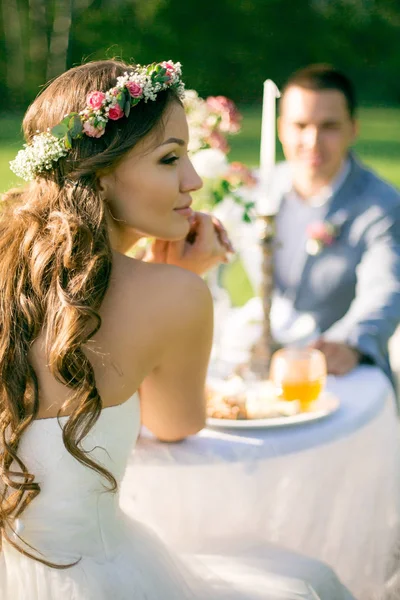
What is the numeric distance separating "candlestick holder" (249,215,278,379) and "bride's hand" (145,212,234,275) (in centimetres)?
15

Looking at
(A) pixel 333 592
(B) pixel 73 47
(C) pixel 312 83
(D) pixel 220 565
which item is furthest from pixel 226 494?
(B) pixel 73 47

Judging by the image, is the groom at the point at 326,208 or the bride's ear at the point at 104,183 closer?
the bride's ear at the point at 104,183

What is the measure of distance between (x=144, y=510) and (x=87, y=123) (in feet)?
3.38

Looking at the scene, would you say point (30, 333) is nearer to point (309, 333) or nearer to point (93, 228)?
point (93, 228)

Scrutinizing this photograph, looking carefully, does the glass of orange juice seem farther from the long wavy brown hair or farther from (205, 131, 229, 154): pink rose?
(205, 131, 229, 154): pink rose

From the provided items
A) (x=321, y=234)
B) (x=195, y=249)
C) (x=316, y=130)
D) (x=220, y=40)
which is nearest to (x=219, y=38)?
(x=220, y=40)

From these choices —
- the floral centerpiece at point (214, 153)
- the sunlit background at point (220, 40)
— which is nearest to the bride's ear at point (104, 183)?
the floral centerpiece at point (214, 153)

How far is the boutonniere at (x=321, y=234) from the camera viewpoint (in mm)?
3449

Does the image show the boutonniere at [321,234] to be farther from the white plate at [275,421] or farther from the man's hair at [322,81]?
the white plate at [275,421]

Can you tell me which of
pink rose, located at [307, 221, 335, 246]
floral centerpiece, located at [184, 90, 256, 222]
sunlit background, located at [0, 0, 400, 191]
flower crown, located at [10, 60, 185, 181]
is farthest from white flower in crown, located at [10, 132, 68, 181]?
sunlit background, located at [0, 0, 400, 191]

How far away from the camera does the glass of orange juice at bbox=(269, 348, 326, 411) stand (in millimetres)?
2172

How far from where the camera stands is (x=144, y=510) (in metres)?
2.15

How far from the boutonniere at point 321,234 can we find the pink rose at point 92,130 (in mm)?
1823

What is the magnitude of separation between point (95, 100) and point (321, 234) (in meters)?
1.85
